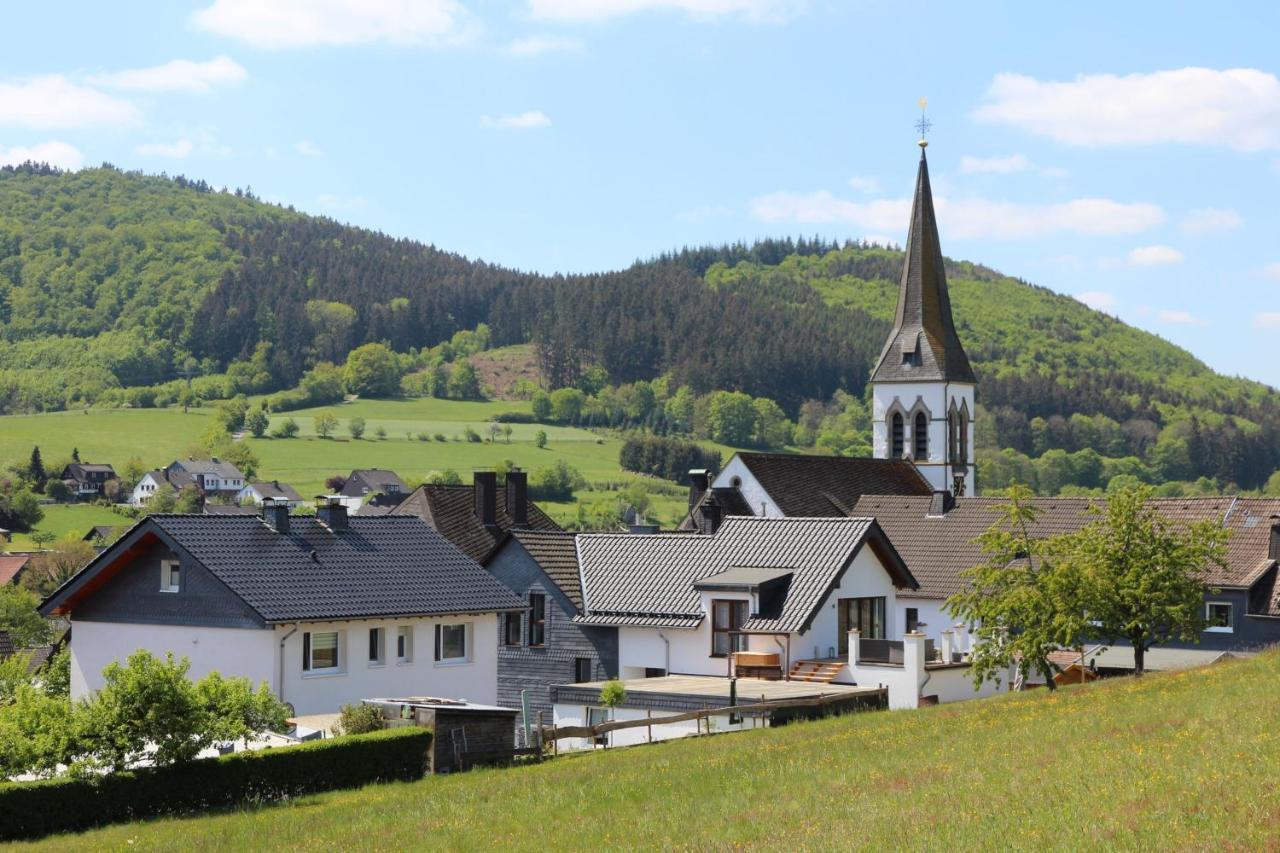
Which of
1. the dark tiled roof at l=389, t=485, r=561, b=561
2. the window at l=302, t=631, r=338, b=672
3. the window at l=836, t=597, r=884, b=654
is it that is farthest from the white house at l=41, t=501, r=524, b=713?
the dark tiled roof at l=389, t=485, r=561, b=561

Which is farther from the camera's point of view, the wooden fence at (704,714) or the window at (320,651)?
the window at (320,651)

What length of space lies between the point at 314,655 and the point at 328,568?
92.7 inches

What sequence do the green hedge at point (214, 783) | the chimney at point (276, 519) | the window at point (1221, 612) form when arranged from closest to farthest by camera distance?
the green hedge at point (214, 783) < the chimney at point (276, 519) < the window at point (1221, 612)

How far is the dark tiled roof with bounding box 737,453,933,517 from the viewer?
6512cm

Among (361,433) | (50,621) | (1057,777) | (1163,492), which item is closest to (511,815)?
(1057,777)

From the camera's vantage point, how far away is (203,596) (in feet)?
116

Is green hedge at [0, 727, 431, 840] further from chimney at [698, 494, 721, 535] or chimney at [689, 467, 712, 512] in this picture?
chimney at [689, 467, 712, 512]

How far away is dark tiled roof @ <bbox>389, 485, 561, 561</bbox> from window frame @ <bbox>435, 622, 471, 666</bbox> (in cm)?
1748

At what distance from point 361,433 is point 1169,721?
176 metres

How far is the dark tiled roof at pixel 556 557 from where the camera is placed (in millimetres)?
47594

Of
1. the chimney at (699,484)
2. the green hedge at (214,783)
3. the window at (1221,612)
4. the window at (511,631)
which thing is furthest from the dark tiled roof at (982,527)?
the green hedge at (214,783)

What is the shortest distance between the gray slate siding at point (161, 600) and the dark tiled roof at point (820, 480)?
31810 mm

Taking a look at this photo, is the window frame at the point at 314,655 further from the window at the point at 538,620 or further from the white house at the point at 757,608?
the window at the point at 538,620

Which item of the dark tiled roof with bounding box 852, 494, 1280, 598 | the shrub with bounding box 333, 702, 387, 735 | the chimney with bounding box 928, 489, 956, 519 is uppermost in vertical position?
the chimney with bounding box 928, 489, 956, 519
